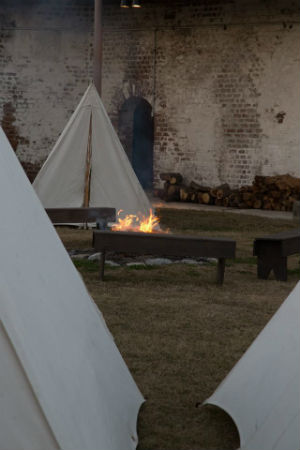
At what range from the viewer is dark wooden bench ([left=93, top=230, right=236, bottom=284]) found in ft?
17.2

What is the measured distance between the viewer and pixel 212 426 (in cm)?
273

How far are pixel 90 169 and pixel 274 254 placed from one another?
131 inches

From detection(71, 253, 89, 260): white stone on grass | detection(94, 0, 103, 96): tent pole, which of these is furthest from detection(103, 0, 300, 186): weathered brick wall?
detection(71, 253, 89, 260): white stone on grass

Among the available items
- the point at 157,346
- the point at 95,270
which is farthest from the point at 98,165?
the point at 157,346

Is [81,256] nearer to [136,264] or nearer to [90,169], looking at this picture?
[136,264]

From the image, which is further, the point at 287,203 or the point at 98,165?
the point at 287,203

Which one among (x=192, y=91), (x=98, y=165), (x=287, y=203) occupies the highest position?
(x=192, y=91)

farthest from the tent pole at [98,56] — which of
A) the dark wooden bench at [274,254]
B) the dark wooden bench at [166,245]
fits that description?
the dark wooden bench at [274,254]

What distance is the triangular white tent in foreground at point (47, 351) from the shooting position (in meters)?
1.82

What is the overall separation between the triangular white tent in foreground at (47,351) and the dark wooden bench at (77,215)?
4.30m

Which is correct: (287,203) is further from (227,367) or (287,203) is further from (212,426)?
(212,426)

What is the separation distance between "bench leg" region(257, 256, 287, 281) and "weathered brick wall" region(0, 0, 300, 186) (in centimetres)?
634

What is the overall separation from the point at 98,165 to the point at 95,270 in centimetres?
279

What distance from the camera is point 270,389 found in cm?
240
